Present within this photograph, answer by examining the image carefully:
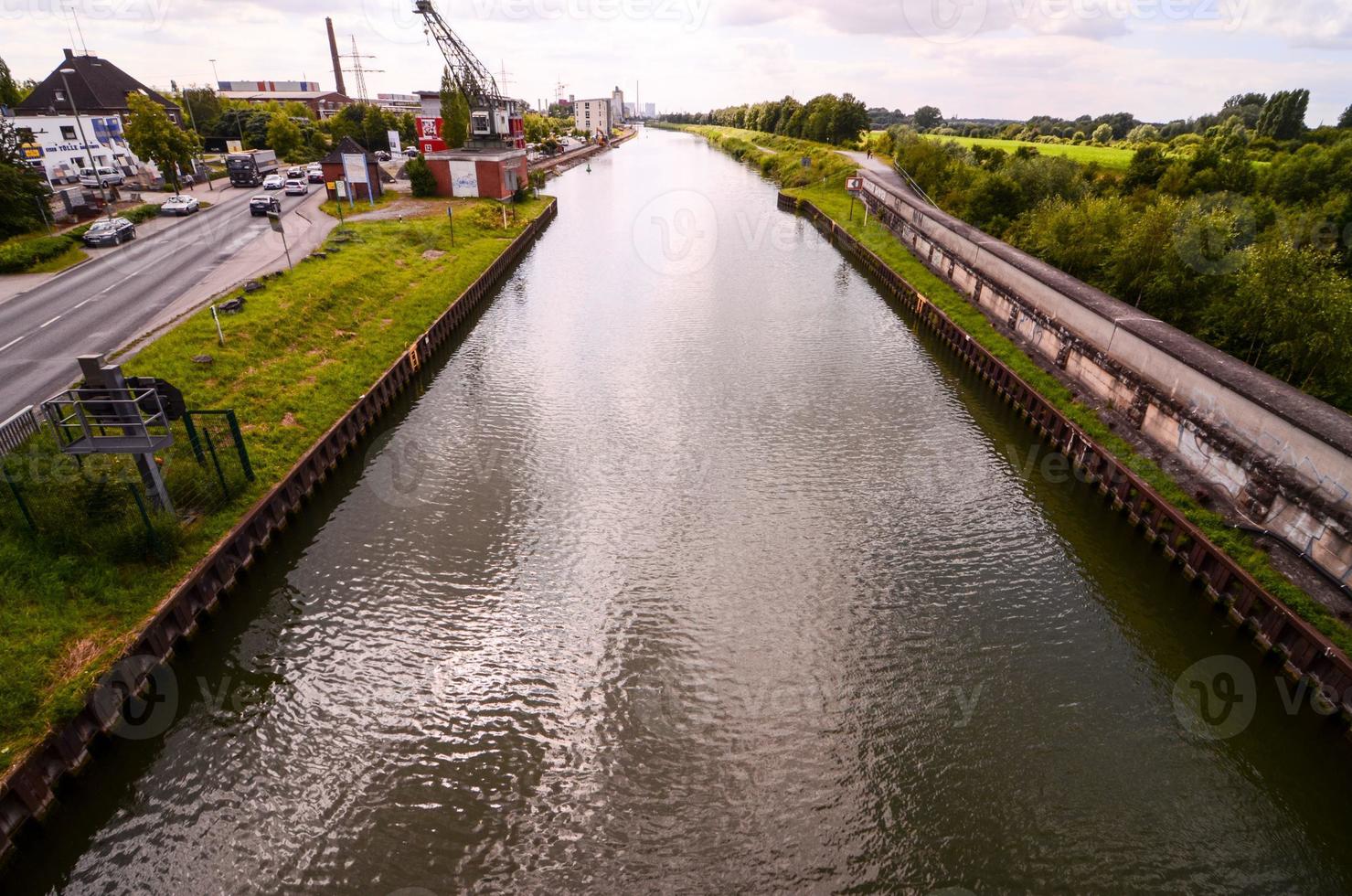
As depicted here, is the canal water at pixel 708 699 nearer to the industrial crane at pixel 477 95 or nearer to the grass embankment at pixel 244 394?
the grass embankment at pixel 244 394

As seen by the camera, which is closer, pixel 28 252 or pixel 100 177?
pixel 28 252

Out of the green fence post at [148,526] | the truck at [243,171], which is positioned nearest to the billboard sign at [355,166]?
the truck at [243,171]

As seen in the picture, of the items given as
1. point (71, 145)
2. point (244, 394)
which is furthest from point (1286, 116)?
point (71, 145)

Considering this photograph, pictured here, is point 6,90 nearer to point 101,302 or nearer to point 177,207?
point 177,207

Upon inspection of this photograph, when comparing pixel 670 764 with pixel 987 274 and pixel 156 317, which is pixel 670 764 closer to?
pixel 156 317

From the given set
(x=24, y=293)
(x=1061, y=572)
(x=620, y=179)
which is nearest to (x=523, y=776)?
(x=1061, y=572)

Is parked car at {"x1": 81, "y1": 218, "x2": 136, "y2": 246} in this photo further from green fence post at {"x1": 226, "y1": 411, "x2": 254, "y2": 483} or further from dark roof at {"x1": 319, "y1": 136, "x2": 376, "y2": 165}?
green fence post at {"x1": 226, "y1": 411, "x2": 254, "y2": 483}
